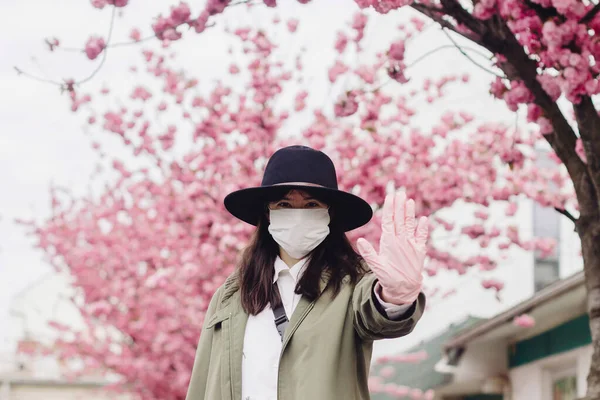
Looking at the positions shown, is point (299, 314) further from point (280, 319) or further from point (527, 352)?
point (527, 352)

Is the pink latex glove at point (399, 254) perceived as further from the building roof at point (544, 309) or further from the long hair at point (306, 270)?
the building roof at point (544, 309)

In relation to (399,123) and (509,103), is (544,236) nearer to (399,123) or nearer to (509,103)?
(399,123)

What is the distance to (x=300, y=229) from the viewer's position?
3004 mm

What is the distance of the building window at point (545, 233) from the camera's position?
1282 centimetres

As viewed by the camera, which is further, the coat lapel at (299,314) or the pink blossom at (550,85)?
the pink blossom at (550,85)

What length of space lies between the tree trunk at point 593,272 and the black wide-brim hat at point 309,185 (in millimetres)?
1476

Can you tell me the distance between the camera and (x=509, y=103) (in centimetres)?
433

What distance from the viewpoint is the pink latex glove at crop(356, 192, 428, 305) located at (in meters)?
2.44

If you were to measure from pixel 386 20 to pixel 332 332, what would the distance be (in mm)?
14707

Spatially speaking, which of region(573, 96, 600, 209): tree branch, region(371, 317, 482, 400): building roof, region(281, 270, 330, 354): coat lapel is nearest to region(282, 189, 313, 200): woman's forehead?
region(281, 270, 330, 354): coat lapel

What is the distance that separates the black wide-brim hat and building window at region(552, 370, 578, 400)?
6.16 m

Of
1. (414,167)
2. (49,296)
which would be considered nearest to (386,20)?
(414,167)

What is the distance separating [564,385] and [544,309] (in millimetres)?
1512

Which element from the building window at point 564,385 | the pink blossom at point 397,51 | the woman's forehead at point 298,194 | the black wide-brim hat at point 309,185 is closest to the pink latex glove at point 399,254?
the black wide-brim hat at point 309,185
